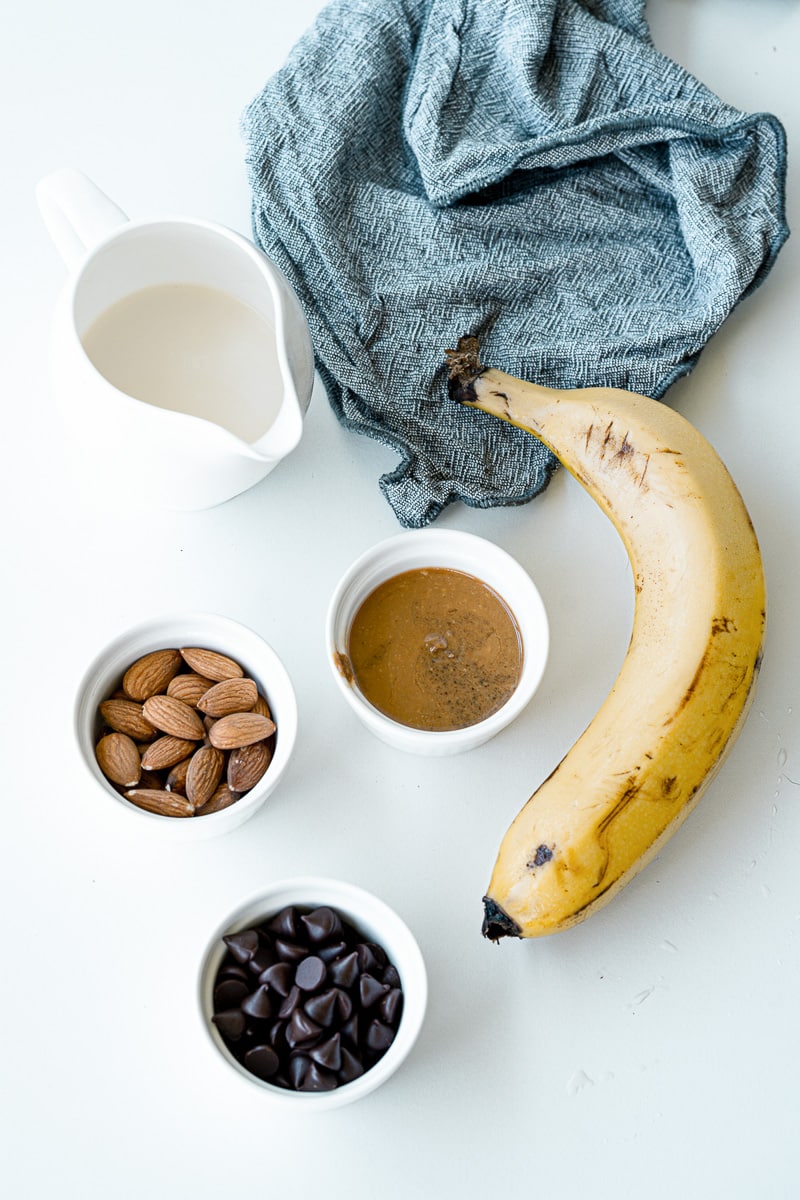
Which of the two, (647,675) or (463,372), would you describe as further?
(463,372)

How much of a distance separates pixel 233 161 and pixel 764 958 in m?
0.87

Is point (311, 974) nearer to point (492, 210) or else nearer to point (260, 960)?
point (260, 960)

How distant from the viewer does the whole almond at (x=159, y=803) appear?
0.84m

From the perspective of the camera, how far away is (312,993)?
2.61 ft

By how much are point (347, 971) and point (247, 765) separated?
6.7 inches

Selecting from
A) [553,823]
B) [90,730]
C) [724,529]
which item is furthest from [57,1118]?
[724,529]

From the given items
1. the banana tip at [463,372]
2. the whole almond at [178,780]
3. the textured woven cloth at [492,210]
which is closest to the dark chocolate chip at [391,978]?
the whole almond at [178,780]

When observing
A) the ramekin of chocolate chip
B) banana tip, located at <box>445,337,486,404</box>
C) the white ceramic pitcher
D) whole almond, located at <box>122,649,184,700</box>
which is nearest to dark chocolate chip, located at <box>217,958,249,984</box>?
the ramekin of chocolate chip

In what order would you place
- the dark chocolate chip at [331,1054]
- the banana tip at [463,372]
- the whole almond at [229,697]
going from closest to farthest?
the dark chocolate chip at [331,1054] < the whole almond at [229,697] < the banana tip at [463,372]

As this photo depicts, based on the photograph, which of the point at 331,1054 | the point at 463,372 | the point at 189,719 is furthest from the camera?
the point at 463,372

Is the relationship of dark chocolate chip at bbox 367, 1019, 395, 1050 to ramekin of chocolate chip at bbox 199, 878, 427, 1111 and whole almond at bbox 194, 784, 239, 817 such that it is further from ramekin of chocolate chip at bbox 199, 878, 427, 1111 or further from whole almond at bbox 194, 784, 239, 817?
whole almond at bbox 194, 784, 239, 817

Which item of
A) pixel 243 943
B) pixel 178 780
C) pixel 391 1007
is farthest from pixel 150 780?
pixel 391 1007

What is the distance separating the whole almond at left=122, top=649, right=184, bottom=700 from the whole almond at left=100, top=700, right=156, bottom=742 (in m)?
0.01

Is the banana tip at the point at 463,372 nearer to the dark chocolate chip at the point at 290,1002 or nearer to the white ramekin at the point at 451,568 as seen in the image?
the white ramekin at the point at 451,568
